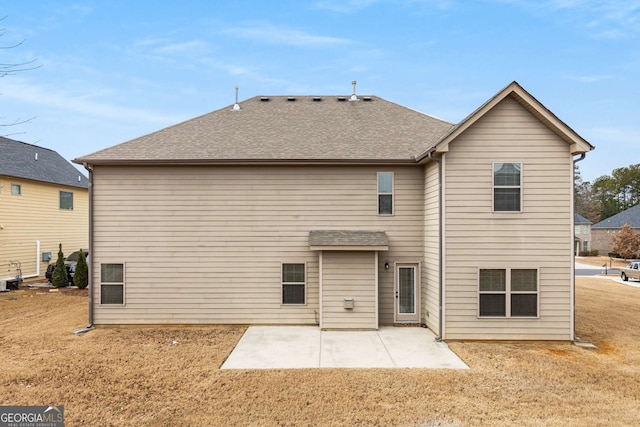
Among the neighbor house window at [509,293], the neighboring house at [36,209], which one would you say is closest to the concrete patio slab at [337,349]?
the neighbor house window at [509,293]

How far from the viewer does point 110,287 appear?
10.4 metres

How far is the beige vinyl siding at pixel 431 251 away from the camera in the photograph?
→ 30.7ft

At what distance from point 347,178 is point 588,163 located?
8868 cm

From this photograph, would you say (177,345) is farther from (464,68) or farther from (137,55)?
(464,68)

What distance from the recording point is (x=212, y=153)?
1042cm

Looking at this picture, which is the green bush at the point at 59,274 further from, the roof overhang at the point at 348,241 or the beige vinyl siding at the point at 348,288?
the beige vinyl siding at the point at 348,288

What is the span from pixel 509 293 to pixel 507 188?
9.12 feet

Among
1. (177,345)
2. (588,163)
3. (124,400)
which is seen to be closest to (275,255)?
(177,345)

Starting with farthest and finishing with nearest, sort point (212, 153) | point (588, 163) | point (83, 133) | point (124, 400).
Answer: point (588, 163) < point (83, 133) < point (212, 153) < point (124, 400)

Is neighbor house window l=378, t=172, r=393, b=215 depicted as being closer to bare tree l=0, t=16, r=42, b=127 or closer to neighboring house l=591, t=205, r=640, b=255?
bare tree l=0, t=16, r=42, b=127

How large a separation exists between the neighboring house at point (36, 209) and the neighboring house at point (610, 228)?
2115 inches

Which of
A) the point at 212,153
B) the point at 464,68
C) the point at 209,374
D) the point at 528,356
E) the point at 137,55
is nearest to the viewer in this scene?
the point at 209,374

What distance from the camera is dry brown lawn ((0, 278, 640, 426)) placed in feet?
17.6

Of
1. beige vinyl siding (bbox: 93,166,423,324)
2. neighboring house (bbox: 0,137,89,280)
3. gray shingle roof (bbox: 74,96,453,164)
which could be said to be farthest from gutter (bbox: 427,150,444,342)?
neighboring house (bbox: 0,137,89,280)
